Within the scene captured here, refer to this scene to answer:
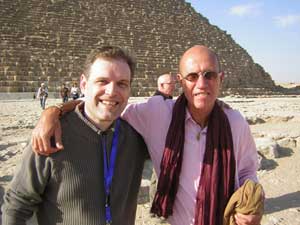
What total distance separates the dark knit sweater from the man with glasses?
36cm

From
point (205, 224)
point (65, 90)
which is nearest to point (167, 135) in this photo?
point (205, 224)

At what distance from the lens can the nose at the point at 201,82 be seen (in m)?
2.25

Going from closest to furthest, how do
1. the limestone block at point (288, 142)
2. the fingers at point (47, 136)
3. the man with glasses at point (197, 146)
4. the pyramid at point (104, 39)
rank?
the fingers at point (47, 136)
the man with glasses at point (197, 146)
the limestone block at point (288, 142)
the pyramid at point (104, 39)

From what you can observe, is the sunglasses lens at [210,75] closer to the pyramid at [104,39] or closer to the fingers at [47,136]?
the fingers at [47,136]

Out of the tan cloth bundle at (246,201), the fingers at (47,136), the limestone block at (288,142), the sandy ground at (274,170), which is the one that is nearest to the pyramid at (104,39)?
the sandy ground at (274,170)

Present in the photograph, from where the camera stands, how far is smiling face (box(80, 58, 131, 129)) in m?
1.96

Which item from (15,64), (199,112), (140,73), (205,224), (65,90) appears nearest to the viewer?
(205,224)

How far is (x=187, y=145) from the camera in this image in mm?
2281

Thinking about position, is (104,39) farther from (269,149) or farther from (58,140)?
(58,140)

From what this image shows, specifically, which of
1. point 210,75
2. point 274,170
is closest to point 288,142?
point 274,170

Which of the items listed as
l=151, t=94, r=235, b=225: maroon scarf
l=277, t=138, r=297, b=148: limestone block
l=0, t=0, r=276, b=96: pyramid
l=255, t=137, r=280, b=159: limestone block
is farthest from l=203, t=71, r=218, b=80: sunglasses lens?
l=0, t=0, r=276, b=96: pyramid

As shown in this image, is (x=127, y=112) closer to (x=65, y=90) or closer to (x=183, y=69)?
(x=183, y=69)

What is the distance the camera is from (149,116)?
7.74 ft

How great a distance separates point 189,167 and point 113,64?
70cm
